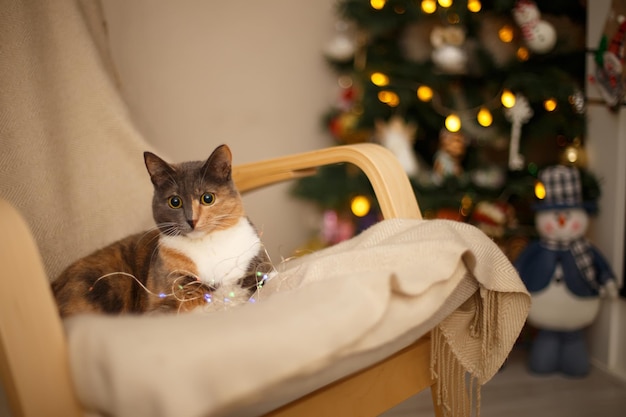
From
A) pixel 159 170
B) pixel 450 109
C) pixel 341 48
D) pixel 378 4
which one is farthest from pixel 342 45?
pixel 159 170

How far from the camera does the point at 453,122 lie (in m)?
1.45

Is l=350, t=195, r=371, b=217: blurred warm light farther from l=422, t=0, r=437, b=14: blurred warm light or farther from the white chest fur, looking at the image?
the white chest fur

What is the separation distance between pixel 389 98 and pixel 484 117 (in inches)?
11.5

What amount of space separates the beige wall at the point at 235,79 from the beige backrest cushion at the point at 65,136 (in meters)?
0.21

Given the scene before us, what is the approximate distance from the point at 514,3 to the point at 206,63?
920 millimetres

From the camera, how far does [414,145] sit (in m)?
1.68

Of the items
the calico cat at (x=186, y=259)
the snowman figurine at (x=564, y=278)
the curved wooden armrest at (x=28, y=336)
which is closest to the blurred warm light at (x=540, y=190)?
the snowman figurine at (x=564, y=278)

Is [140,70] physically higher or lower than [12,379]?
higher

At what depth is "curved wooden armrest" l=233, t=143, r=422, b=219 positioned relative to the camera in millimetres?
792

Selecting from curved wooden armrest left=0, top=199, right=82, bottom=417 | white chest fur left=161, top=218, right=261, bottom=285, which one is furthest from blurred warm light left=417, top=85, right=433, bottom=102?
curved wooden armrest left=0, top=199, right=82, bottom=417

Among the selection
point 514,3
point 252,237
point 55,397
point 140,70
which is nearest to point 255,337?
point 55,397

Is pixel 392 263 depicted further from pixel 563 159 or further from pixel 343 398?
pixel 563 159

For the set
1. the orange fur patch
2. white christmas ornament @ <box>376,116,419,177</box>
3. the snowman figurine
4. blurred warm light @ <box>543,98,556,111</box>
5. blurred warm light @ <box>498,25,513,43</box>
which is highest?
blurred warm light @ <box>498,25,513,43</box>

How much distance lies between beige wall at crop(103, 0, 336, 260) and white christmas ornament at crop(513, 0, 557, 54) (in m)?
0.64
